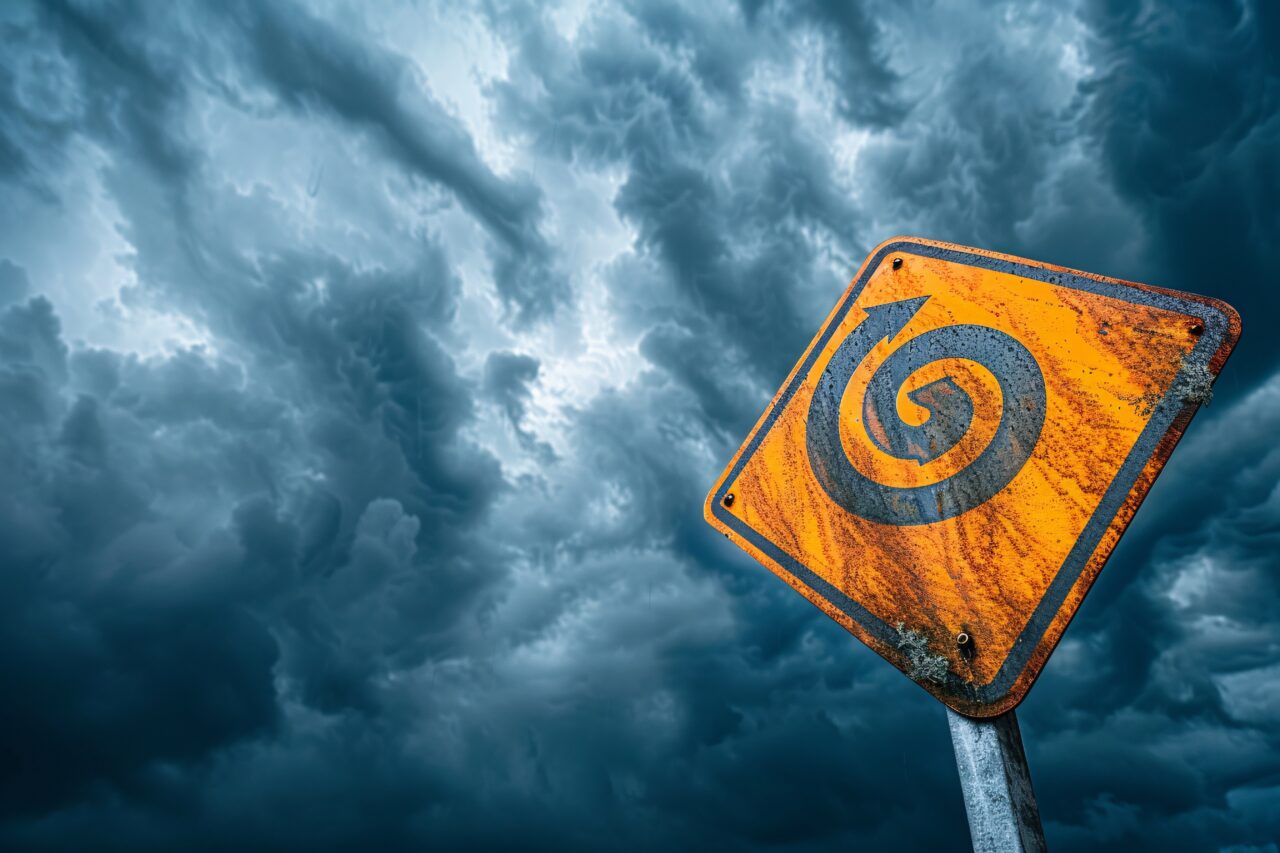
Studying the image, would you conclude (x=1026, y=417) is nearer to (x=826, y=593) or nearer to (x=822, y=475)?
(x=822, y=475)

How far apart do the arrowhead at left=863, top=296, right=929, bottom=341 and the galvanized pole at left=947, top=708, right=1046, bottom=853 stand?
4.33ft

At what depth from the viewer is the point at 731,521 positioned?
245 centimetres

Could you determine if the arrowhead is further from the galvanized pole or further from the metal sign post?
the galvanized pole

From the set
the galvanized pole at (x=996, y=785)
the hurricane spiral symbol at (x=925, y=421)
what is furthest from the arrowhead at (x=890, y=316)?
the galvanized pole at (x=996, y=785)

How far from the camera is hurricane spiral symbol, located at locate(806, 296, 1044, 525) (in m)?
1.91

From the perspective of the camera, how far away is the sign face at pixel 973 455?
1.73 m

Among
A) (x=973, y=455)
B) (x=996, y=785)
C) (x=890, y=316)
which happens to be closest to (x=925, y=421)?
(x=973, y=455)

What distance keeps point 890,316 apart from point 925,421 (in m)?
0.50

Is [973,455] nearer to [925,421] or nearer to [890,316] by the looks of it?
[925,421]

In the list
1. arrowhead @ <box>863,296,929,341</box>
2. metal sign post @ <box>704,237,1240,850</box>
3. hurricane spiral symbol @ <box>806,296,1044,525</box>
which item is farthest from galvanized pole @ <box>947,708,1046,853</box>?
arrowhead @ <box>863,296,929,341</box>

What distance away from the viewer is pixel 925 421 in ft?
6.84

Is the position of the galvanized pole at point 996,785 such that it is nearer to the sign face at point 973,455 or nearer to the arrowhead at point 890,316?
the sign face at point 973,455

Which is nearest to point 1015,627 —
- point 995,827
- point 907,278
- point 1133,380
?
point 995,827

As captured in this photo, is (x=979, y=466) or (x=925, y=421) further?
(x=925, y=421)
